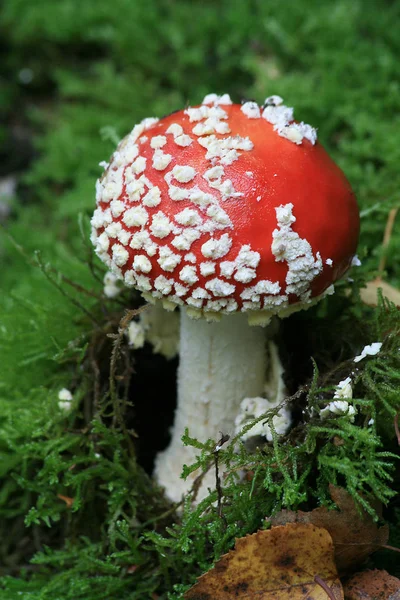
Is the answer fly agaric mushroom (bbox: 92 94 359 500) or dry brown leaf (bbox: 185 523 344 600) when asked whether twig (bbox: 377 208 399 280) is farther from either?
dry brown leaf (bbox: 185 523 344 600)

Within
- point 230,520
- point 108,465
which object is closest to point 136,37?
point 108,465

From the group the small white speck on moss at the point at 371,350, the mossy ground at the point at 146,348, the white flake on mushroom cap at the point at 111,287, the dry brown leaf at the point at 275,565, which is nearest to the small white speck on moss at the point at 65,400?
the mossy ground at the point at 146,348

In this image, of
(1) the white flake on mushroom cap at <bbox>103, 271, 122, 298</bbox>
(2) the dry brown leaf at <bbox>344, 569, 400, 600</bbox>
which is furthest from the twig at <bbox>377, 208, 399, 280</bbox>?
(2) the dry brown leaf at <bbox>344, 569, 400, 600</bbox>

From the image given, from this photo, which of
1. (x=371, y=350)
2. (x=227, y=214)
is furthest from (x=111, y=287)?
(x=371, y=350)

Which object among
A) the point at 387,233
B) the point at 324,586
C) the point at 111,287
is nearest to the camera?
the point at 324,586

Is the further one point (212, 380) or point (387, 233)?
point (387, 233)

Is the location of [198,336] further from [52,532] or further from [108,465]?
[52,532]

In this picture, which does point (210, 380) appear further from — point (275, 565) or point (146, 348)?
point (275, 565)
